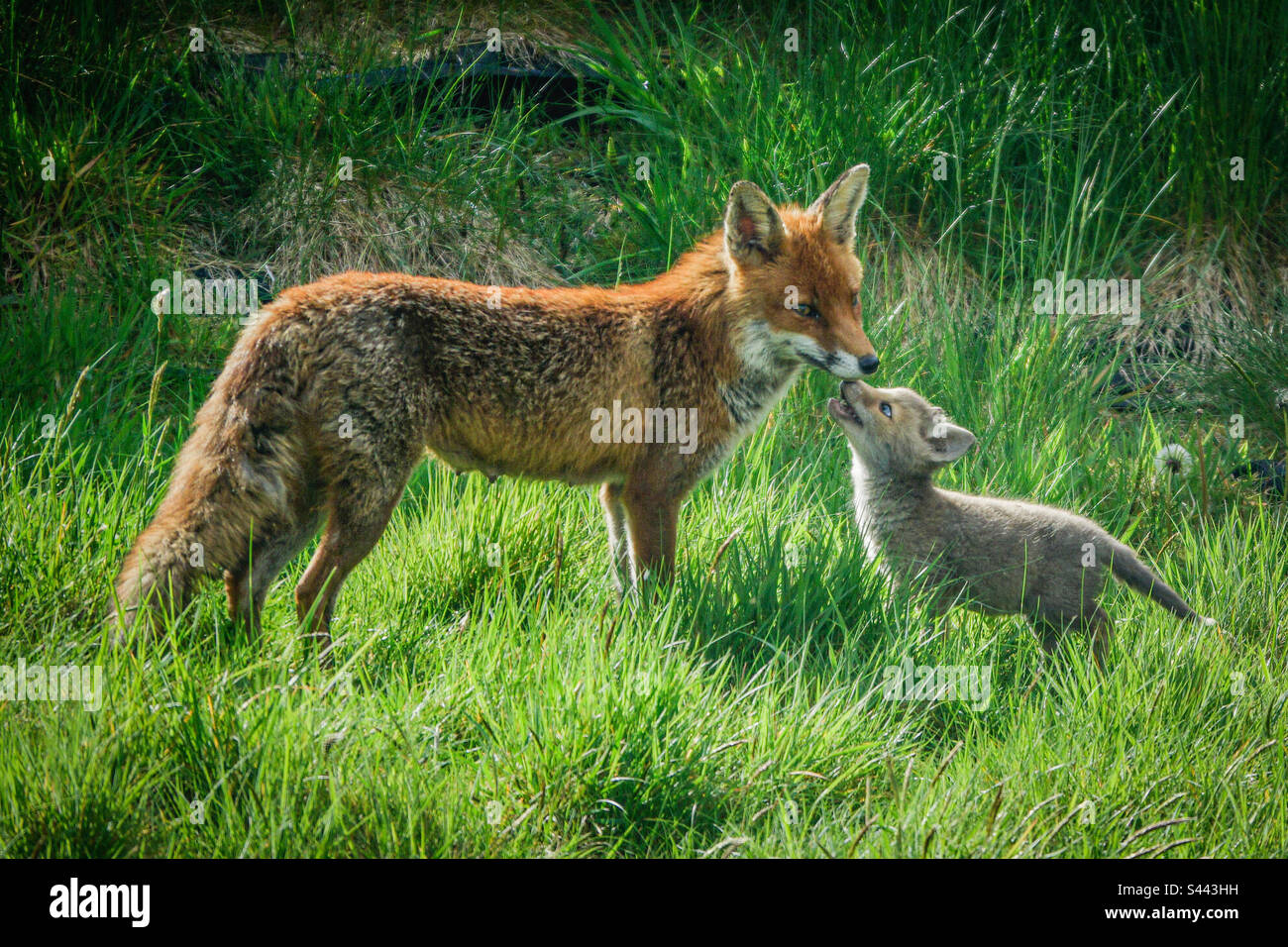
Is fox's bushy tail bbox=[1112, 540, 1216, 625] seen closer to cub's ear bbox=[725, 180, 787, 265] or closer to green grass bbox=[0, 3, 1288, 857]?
green grass bbox=[0, 3, 1288, 857]

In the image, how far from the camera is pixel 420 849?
10.1 feet

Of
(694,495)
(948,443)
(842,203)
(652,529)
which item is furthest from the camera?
(694,495)

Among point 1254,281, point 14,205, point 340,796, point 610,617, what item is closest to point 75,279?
point 14,205

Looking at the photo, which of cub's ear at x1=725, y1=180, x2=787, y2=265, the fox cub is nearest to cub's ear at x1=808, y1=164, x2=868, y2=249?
cub's ear at x1=725, y1=180, x2=787, y2=265

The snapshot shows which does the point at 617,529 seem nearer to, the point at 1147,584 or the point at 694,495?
the point at 694,495

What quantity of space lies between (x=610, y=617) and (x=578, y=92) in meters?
5.60

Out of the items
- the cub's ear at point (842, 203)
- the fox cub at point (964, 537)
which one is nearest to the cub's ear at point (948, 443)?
the fox cub at point (964, 537)

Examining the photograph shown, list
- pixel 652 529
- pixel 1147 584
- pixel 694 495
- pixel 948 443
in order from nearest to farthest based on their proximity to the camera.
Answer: pixel 652 529
pixel 1147 584
pixel 948 443
pixel 694 495

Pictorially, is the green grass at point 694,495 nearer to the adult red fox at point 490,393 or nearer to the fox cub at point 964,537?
the fox cub at point 964,537

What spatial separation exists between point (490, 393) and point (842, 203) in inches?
79.7

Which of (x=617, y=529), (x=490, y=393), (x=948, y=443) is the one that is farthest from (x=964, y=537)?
(x=490, y=393)

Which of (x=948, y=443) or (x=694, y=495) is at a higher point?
(x=948, y=443)

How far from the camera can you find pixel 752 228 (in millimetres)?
5129

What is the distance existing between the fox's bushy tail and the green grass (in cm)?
10
